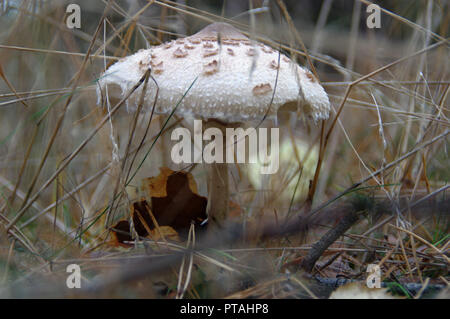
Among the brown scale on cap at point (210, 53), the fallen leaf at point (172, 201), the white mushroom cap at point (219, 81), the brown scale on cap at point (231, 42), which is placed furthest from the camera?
the fallen leaf at point (172, 201)

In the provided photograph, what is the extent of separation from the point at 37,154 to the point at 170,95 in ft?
4.97

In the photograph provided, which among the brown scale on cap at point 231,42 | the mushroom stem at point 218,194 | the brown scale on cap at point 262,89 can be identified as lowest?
the mushroom stem at point 218,194

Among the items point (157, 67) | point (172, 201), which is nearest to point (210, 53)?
point (157, 67)

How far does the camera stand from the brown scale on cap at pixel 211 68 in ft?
4.73

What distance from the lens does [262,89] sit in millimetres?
1417

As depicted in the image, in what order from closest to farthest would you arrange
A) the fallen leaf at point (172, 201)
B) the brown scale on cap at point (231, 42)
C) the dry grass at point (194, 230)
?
1. the dry grass at point (194, 230)
2. the brown scale on cap at point (231, 42)
3. the fallen leaf at point (172, 201)

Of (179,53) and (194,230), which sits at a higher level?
(179,53)

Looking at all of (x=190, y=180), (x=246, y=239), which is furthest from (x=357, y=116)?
(x=246, y=239)

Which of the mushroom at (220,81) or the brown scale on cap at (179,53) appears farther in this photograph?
the brown scale on cap at (179,53)

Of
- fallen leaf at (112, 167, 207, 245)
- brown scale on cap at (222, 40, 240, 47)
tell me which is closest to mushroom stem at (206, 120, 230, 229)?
fallen leaf at (112, 167, 207, 245)

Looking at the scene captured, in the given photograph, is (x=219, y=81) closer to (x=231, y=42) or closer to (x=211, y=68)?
(x=211, y=68)

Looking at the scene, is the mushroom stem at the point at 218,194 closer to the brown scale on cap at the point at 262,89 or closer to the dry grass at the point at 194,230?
the dry grass at the point at 194,230

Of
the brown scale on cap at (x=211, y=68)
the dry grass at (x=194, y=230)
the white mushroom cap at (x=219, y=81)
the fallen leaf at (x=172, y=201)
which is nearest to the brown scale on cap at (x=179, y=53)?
the white mushroom cap at (x=219, y=81)
